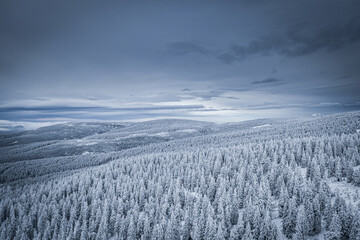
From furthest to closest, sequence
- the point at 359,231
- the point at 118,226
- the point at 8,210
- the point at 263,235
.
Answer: the point at 8,210 → the point at 118,226 → the point at 263,235 → the point at 359,231

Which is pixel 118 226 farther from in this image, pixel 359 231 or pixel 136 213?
pixel 359 231

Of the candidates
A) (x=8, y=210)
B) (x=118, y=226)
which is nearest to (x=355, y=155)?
(x=118, y=226)

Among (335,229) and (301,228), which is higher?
(335,229)

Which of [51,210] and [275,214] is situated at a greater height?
[275,214]

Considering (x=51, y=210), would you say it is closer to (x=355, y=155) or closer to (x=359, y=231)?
(x=359, y=231)

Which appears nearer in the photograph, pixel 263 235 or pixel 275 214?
pixel 263 235

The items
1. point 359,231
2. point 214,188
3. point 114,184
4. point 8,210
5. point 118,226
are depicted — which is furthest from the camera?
point 114,184

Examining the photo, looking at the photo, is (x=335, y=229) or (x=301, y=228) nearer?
(x=335, y=229)

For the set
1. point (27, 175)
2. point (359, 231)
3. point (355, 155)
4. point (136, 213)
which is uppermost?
point (355, 155)

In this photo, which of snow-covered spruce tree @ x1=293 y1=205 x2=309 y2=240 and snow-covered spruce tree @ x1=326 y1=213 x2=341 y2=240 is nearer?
snow-covered spruce tree @ x1=326 y1=213 x2=341 y2=240

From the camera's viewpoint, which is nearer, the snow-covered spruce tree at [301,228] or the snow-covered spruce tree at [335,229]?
the snow-covered spruce tree at [335,229]
